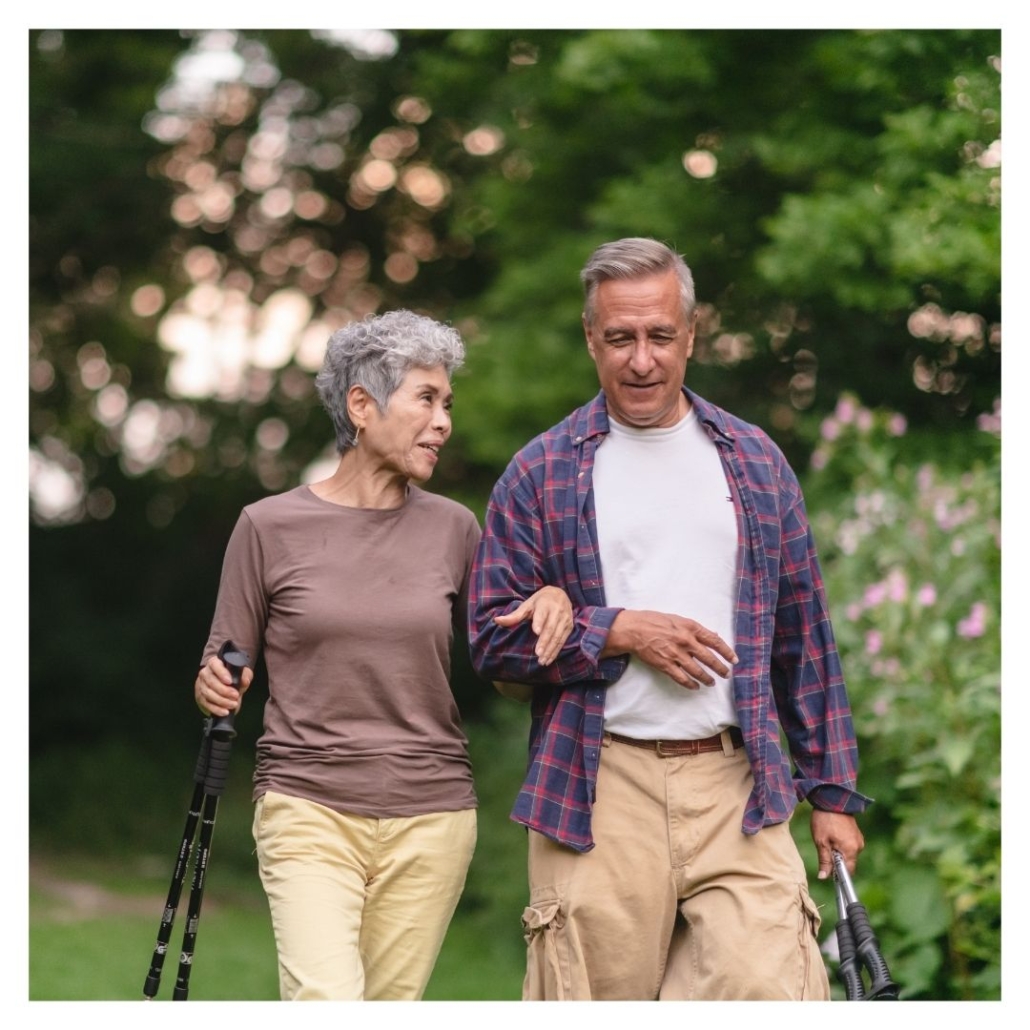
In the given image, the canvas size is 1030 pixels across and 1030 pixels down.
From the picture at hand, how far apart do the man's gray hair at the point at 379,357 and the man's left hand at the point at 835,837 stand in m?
1.34

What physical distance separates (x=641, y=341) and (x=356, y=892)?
54.4 inches

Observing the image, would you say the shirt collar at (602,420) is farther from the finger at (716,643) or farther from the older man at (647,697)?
the finger at (716,643)

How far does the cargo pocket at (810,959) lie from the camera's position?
332 centimetres

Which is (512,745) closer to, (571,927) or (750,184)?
(750,184)

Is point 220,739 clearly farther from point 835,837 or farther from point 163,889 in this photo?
point 163,889

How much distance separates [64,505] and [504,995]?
10453 mm

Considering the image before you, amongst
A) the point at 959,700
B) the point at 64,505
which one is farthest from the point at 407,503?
the point at 64,505

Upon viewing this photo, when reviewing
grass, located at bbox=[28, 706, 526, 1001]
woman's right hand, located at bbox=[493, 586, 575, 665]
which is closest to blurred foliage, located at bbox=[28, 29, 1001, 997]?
grass, located at bbox=[28, 706, 526, 1001]

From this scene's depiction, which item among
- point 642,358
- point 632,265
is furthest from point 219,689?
point 632,265

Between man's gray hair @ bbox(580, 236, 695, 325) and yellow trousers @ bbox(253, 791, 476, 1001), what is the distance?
124 centimetres

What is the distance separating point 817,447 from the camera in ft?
25.8

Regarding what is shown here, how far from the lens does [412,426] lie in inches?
141

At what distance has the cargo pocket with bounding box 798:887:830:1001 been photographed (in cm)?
332

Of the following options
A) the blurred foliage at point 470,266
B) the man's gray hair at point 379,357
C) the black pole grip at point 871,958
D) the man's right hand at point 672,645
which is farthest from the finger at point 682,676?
the blurred foliage at point 470,266
